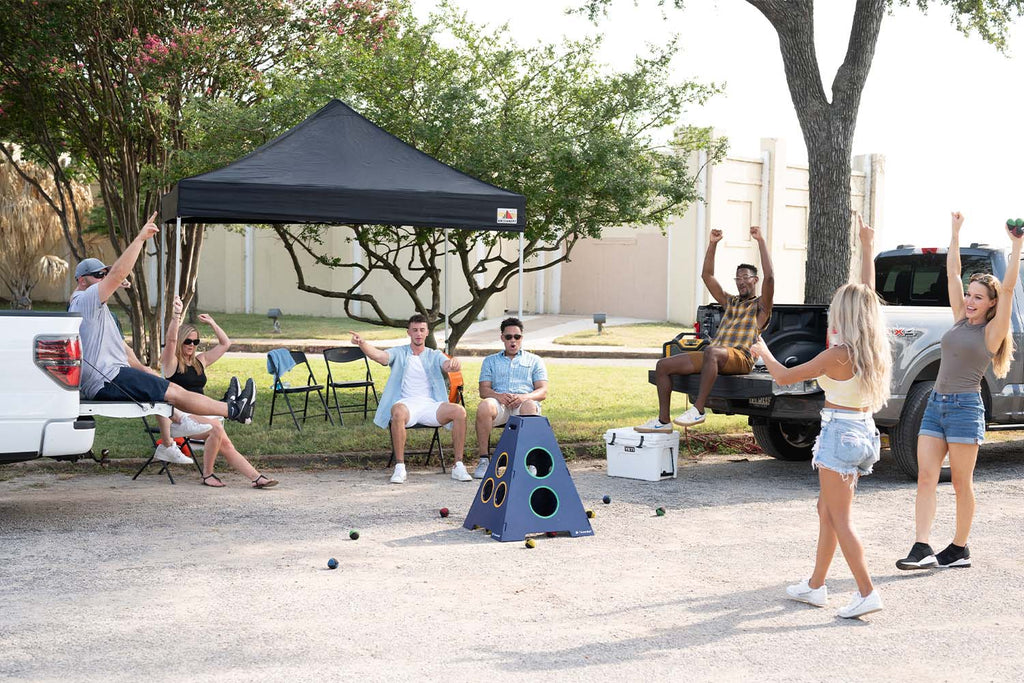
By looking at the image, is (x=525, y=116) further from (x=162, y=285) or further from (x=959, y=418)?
(x=959, y=418)

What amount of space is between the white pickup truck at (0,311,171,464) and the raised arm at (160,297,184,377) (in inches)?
52.4

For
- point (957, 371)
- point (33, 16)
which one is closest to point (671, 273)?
point (33, 16)

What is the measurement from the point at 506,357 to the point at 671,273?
2338 centimetres

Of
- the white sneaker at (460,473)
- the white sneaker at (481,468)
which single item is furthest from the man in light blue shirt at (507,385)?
the white sneaker at (460,473)

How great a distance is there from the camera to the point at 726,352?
30.2ft

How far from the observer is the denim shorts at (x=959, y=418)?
6230 mm

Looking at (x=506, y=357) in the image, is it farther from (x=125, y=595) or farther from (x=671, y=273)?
(x=671, y=273)

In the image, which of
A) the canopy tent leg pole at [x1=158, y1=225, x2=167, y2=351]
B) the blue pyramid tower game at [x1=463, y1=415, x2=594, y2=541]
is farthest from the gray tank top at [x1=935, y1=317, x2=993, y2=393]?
the canopy tent leg pole at [x1=158, y1=225, x2=167, y2=351]

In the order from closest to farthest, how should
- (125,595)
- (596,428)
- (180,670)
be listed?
(180,670) < (125,595) < (596,428)

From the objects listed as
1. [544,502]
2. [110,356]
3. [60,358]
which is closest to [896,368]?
[544,502]

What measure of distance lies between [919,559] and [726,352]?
3215 mm

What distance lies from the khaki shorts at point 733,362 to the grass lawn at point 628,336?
15664 mm

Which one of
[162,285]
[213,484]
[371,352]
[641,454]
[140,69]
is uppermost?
[140,69]

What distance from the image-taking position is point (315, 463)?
32.1ft
